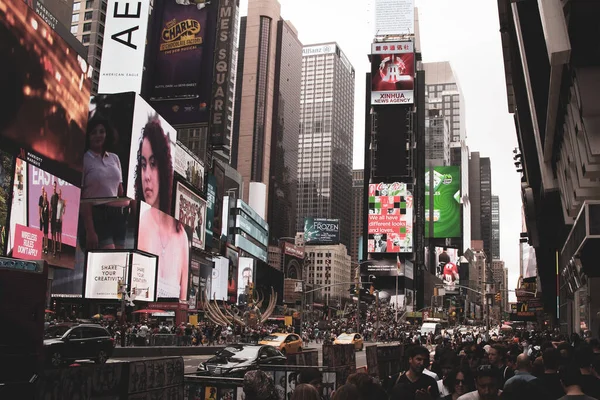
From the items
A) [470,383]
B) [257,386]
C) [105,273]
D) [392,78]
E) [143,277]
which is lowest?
[470,383]

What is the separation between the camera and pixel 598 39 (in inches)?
459

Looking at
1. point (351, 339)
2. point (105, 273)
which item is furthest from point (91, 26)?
point (351, 339)

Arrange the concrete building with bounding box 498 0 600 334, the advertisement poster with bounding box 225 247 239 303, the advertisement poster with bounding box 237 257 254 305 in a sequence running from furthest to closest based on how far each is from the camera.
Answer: the advertisement poster with bounding box 237 257 254 305
the advertisement poster with bounding box 225 247 239 303
the concrete building with bounding box 498 0 600 334

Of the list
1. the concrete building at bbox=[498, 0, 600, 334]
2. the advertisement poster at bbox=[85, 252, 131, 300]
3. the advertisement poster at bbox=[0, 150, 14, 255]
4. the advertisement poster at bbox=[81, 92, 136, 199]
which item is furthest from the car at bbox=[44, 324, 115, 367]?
the advertisement poster at bbox=[81, 92, 136, 199]

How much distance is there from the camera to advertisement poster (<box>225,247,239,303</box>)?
119312 mm

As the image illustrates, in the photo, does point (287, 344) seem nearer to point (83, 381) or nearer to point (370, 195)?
point (83, 381)

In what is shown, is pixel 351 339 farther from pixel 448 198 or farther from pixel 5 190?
pixel 448 198

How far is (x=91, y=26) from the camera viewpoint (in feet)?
356

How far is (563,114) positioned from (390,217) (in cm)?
14101

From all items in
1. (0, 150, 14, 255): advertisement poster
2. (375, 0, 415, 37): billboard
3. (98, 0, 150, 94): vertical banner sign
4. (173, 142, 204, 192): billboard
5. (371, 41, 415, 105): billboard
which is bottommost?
(0, 150, 14, 255): advertisement poster

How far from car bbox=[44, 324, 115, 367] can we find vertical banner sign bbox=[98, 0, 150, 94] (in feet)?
171

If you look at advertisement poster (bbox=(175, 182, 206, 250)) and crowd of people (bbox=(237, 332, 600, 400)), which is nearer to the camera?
crowd of people (bbox=(237, 332, 600, 400))

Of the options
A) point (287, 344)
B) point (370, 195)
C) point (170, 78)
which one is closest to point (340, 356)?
point (287, 344)

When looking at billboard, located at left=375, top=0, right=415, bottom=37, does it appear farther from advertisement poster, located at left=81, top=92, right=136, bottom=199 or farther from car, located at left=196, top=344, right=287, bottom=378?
car, located at left=196, top=344, right=287, bottom=378
